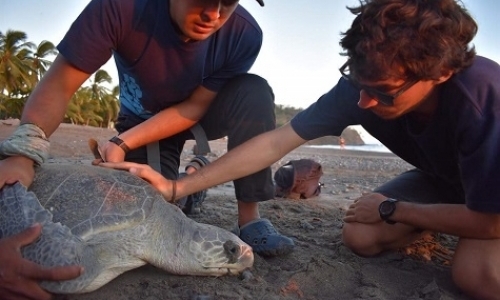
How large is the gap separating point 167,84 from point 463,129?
4.60ft

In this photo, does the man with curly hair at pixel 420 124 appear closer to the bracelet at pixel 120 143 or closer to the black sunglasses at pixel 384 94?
the black sunglasses at pixel 384 94

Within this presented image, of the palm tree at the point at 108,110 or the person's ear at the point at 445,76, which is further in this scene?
the palm tree at the point at 108,110

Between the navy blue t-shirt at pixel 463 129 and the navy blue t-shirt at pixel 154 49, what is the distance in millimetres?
581

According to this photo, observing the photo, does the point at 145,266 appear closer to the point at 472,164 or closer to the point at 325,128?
the point at 325,128

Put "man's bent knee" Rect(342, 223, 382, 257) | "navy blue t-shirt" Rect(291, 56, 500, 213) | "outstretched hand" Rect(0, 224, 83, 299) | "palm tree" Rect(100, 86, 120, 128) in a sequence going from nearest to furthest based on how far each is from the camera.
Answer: "outstretched hand" Rect(0, 224, 83, 299), "navy blue t-shirt" Rect(291, 56, 500, 213), "man's bent knee" Rect(342, 223, 382, 257), "palm tree" Rect(100, 86, 120, 128)

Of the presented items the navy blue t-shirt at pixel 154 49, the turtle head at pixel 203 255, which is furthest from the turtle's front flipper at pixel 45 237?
the navy blue t-shirt at pixel 154 49

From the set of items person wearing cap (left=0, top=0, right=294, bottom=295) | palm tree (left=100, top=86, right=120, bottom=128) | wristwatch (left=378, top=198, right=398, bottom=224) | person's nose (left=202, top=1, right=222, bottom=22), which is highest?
person's nose (left=202, top=1, right=222, bottom=22)

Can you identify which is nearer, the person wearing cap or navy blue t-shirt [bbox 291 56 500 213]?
navy blue t-shirt [bbox 291 56 500 213]

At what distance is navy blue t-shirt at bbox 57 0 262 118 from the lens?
214cm

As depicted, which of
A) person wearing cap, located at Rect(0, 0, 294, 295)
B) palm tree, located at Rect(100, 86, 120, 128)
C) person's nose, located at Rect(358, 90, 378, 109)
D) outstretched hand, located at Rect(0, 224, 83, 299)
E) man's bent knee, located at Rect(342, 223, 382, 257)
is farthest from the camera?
palm tree, located at Rect(100, 86, 120, 128)

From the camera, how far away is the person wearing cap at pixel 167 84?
6.71 ft

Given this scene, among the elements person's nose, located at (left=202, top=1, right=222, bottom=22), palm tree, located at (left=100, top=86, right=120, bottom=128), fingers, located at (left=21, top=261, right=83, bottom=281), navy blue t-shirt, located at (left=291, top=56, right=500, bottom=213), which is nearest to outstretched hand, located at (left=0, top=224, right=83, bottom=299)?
fingers, located at (left=21, top=261, right=83, bottom=281)

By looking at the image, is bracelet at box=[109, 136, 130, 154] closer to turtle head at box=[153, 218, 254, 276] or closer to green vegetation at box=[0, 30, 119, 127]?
turtle head at box=[153, 218, 254, 276]

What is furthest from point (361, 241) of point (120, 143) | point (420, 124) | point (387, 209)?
point (120, 143)
